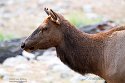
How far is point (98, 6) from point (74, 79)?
835 centimetres

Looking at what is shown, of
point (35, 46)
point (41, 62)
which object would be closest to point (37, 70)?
point (41, 62)

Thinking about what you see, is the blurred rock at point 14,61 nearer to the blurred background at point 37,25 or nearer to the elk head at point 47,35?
the blurred background at point 37,25

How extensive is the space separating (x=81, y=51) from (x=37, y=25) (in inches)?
334

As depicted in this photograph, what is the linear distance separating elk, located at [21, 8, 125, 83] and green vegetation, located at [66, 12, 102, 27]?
6.75m

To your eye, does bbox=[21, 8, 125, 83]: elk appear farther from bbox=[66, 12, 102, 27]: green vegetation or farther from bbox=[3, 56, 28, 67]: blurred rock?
bbox=[66, 12, 102, 27]: green vegetation

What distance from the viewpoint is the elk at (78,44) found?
9203 mm

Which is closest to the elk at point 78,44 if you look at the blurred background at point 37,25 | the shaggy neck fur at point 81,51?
the shaggy neck fur at point 81,51

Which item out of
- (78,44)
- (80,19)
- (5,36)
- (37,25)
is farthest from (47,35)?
(37,25)

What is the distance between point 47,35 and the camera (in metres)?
9.33

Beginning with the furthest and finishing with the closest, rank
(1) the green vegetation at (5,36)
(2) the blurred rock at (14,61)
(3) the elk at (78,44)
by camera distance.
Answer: (1) the green vegetation at (5,36) → (2) the blurred rock at (14,61) → (3) the elk at (78,44)

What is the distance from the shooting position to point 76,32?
938cm

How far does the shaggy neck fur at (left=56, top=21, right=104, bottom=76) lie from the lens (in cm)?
934

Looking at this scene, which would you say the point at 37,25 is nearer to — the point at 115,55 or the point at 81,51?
the point at 81,51

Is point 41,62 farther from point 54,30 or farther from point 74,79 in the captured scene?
point 54,30
